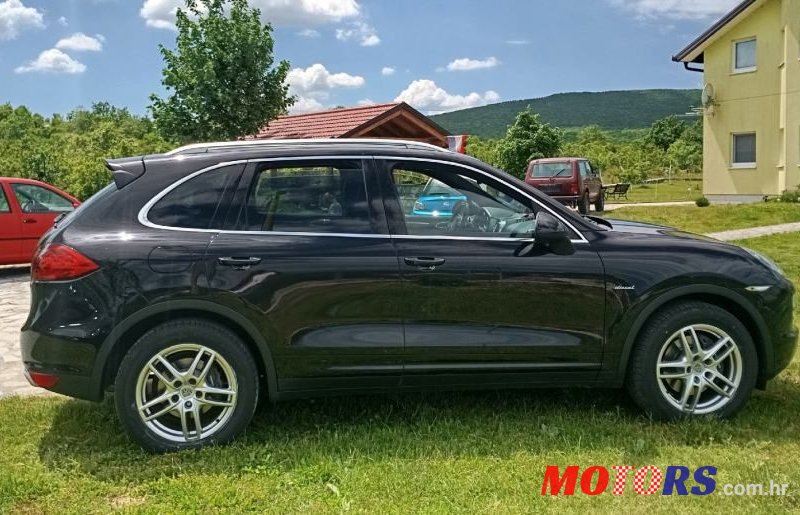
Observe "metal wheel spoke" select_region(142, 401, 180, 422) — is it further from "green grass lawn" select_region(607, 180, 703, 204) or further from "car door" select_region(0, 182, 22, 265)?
"green grass lawn" select_region(607, 180, 703, 204)

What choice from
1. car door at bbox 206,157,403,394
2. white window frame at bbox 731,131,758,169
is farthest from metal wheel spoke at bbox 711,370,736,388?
white window frame at bbox 731,131,758,169

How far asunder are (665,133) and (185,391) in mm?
77999

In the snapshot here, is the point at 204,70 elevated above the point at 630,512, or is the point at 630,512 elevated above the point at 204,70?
the point at 204,70

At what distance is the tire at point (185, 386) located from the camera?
3.96m

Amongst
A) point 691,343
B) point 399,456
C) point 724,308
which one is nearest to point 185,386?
point 399,456

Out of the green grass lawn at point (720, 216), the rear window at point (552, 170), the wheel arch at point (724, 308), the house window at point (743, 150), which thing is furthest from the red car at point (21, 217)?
the house window at point (743, 150)

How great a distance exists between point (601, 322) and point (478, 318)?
745 millimetres

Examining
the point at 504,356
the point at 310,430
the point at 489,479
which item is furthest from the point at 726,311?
the point at 310,430

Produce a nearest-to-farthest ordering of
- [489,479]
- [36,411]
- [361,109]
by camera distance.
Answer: [489,479] → [36,411] → [361,109]

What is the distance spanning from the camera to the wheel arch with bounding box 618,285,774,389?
4.30m

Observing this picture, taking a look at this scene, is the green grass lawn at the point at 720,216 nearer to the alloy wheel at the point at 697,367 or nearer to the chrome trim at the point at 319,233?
the alloy wheel at the point at 697,367

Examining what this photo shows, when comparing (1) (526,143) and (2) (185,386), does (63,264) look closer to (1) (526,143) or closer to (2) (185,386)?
(2) (185,386)

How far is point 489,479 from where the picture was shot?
144 inches

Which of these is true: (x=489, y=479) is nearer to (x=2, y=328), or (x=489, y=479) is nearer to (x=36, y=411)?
(x=36, y=411)
